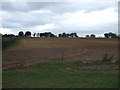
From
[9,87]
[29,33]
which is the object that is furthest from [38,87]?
[29,33]

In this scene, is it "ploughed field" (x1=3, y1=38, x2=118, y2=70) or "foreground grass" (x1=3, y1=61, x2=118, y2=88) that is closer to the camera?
"foreground grass" (x1=3, y1=61, x2=118, y2=88)

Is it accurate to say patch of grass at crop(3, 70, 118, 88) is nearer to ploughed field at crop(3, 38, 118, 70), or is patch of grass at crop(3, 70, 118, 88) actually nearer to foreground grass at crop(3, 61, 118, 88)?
foreground grass at crop(3, 61, 118, 88)

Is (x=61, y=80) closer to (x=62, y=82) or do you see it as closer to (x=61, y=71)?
(x=62, y=82)

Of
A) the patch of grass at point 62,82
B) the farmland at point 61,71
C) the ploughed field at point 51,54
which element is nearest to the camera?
the patch of grass at point 62,82

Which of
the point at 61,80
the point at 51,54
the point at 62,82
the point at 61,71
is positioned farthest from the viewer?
the point at 51,54

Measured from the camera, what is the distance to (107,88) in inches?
261

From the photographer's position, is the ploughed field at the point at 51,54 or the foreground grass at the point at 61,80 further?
the ploughed field at the point at 51,54

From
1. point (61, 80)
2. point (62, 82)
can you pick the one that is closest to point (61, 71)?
point (61, 80)

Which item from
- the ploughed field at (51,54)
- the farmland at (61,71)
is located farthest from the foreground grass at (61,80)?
the ploughed field at (51,54)

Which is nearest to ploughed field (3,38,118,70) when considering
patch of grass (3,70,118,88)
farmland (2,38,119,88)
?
farmland (2,38,119,88)

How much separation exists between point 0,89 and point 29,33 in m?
57.4

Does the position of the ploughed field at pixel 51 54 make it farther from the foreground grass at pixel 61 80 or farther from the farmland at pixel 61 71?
the foreground grass at pixel 61 80

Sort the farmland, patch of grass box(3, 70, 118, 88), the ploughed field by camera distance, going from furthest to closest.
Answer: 1. the ploughed field
2. the farmland
3. patch of grass box(3, 70, 118, 88)

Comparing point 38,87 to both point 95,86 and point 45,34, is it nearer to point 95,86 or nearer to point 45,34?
point 95,86
